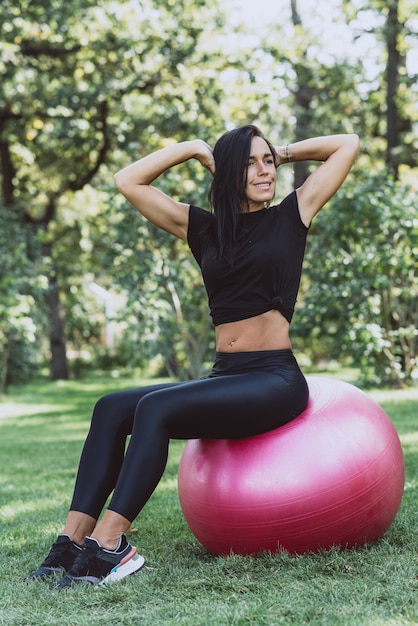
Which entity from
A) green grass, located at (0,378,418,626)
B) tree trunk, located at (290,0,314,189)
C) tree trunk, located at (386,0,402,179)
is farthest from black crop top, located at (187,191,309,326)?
tree trunk, located at (290,0,314,189)

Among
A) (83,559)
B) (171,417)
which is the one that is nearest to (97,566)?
(83,559)

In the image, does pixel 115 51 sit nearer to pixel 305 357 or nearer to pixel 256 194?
pixel 305 357

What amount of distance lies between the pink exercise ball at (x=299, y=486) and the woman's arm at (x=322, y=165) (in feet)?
2.71

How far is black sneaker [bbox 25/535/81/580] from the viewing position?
3.03 metres

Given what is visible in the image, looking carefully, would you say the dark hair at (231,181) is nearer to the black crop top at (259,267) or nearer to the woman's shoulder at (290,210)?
the black crop top at (259,267)

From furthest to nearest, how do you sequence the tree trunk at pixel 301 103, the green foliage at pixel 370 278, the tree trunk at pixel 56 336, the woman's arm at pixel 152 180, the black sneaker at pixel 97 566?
the tree trunk at pixel 56 336 < the tree trunk at pixel 301 103 < the green foliage at pixel 370 278 < the woman's arm at pixel 152 180 < the black sneaker at pixel 97 566

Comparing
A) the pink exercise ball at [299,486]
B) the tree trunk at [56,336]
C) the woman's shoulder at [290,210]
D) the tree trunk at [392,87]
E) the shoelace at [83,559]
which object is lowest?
the tree trunk at [56,336]

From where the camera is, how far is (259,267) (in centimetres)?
319

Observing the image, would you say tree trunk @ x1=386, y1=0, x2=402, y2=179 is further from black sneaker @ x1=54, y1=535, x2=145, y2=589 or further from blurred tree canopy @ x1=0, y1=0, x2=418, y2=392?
black sneaker @ x1=54, y1=535, x2=145, y2=589

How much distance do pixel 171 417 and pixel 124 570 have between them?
59 centimetres

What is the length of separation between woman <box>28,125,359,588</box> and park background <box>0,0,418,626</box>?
0.27 metres

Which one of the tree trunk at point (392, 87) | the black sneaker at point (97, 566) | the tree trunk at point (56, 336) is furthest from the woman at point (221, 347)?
the tree trunk at point (56, 336)

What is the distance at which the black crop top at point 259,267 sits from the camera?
3.20 m

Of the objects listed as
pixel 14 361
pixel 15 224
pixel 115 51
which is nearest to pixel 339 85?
pixel 115 51
